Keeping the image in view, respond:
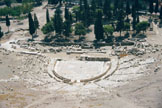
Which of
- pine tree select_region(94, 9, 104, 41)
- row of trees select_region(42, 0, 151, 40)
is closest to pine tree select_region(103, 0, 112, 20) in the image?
row of trees select_region(42, 0, 151, 40)

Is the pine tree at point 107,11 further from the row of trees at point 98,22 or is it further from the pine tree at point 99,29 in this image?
the pine tree at point 99,29

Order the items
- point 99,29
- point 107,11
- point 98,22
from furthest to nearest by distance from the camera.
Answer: point 107,11 → point 99,29 → point 98,22

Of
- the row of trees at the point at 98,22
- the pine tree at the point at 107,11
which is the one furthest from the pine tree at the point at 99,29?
the pine tree at the point at 107,11

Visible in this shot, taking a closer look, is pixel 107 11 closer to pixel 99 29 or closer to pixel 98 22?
pixel 98 22

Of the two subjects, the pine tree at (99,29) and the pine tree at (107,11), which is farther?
the pine tree at (107,11)

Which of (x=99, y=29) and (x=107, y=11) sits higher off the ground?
(x=107, y=11)

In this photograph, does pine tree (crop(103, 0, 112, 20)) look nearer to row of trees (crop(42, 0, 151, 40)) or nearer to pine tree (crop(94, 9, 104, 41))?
row of trees (crop(42, 0, 151, 40))

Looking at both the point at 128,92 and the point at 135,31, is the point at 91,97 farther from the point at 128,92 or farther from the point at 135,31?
the point at 135,31

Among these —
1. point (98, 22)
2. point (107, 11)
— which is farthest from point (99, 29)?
point (107, 11)

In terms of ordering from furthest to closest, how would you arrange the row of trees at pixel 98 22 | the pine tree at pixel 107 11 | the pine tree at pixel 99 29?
the pine tree at pixel 107 11 < the row of trees at pixel 98 22 < the pine tree at pixel 99 29

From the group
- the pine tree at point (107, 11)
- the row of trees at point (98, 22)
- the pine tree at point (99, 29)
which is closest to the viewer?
the pine tree at point (99, 29)

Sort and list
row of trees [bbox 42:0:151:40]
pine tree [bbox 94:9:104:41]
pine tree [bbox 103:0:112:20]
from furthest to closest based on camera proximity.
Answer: pine tree [bbox 103:0:112:20] < row of trees [bbox 42:0:151:40] < pine tree [bbox 94:9:104:41]
